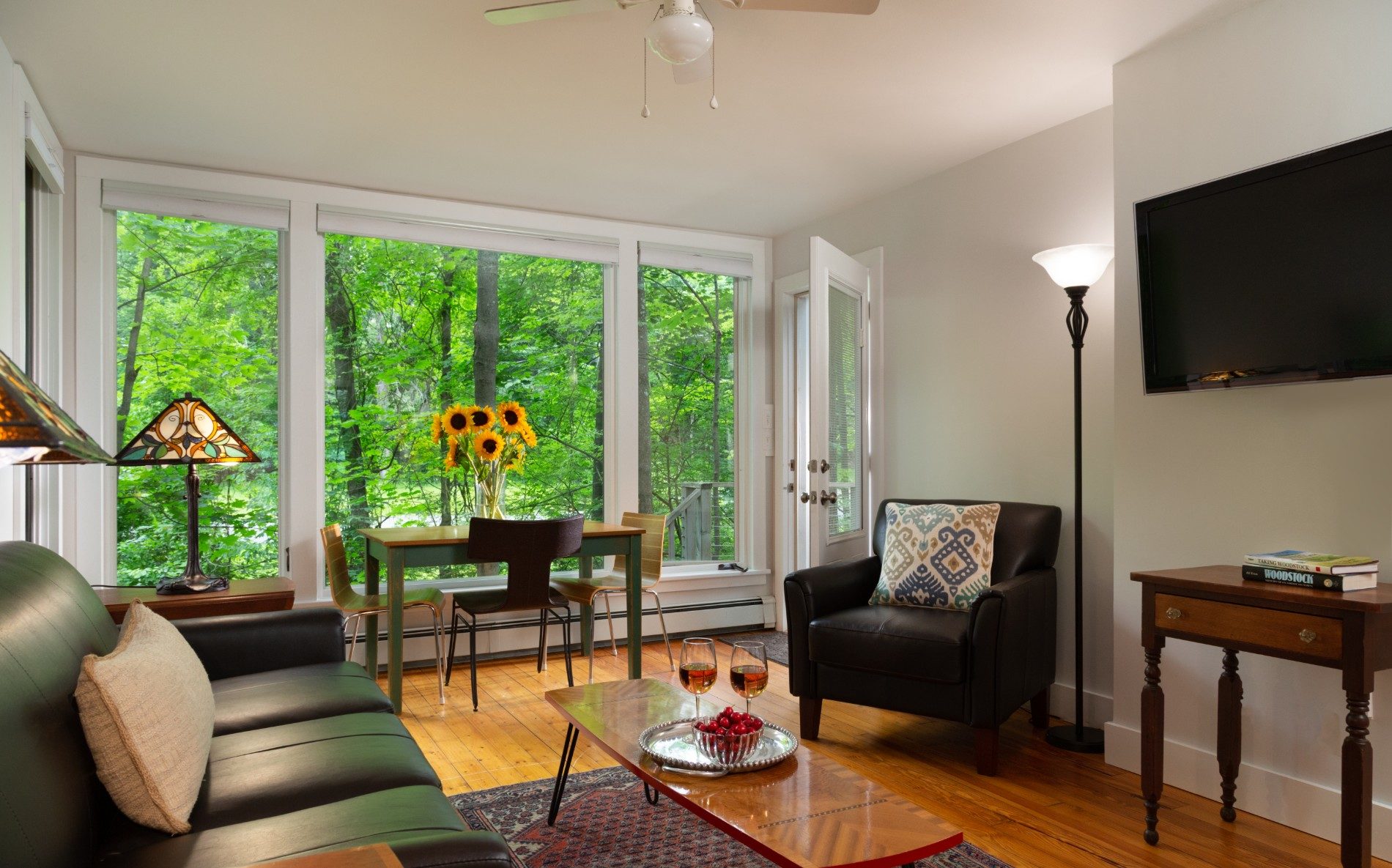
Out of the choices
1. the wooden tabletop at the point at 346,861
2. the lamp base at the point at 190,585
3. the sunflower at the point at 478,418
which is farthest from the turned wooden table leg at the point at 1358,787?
the lamp base at the point at 190,585

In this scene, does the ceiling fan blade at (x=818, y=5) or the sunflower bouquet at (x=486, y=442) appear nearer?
the ceiling fan blade at (x=818, y=5)

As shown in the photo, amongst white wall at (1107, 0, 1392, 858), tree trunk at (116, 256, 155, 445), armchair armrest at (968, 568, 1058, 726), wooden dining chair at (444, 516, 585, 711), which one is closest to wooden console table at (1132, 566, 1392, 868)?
white wall at (1107, 0, 1392, 858)

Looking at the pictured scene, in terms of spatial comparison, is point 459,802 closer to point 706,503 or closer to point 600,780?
point 600,780

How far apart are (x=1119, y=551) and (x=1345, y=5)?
5.67ft

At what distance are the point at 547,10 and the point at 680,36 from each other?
0.37m

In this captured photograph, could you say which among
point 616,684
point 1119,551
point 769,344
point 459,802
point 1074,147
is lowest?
point 459,802

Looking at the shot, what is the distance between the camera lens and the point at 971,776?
3.03m

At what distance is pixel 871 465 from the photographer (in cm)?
466

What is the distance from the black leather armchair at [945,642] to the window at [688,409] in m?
1.94

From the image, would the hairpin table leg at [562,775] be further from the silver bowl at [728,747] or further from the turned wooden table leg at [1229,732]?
the turned wooden table leg at [1229,732]

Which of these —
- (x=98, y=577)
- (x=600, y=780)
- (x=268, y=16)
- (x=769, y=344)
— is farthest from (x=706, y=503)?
(x=268, y=16)

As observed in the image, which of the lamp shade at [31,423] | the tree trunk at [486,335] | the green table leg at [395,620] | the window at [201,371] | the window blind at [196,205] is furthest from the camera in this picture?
the tree trunk at [486,335]

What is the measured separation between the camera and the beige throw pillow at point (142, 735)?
1479 mm

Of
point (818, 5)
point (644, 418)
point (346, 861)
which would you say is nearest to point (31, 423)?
point (346, 861)
